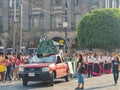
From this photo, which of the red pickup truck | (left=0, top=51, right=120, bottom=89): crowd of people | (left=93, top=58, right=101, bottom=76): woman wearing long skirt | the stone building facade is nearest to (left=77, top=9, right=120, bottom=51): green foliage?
the stone building facade

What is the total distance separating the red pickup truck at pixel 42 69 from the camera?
65.4 ft

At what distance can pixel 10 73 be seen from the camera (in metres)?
25.0

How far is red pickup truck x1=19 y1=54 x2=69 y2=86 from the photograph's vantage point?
1992 cm

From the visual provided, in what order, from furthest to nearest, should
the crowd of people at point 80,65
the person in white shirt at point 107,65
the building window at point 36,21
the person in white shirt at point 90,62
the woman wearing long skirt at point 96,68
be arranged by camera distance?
the building window at point 36,21, the person in white shirt at point 107,65, the woman wearing long skirt at point 96,68, the person in white shirt at point 90,62, the crowd of people at point 80,65

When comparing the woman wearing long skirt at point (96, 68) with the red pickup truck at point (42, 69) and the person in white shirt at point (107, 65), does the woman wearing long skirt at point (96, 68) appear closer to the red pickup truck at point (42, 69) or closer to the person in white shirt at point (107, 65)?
the person in white shirt at point (107, 65)

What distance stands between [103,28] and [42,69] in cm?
3176

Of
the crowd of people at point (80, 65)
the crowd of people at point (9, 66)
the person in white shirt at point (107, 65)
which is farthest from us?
the person in white shirt at point (107, 65)

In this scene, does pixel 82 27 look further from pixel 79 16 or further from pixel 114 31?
pixel 79 16

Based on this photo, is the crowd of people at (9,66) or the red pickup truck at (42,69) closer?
the red pickup truck at (42,69)

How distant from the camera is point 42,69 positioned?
20.0m

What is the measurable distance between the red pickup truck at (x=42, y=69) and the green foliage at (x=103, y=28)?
29.9 m

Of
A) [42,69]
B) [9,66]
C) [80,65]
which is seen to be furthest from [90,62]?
[80,65]

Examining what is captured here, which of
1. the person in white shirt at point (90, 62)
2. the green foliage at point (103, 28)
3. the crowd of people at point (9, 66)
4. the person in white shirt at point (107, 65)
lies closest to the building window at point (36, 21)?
the green foliage at point (103, 28)

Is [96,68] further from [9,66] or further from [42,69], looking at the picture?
[42,69]
